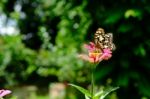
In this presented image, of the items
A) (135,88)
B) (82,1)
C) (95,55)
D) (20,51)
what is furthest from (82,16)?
(20,51)

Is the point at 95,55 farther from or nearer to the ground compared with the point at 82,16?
nearer to the ground

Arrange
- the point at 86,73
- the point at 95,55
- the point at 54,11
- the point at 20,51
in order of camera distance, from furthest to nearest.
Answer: the point at 20,51, the point at 86,73, the point at 54,11, the point at 95,55

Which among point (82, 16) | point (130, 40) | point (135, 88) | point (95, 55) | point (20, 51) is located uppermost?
point (20, 51)

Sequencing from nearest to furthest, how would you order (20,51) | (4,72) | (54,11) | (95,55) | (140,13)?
(95,55), (140,13), (54,11), (20,51), (4,72)

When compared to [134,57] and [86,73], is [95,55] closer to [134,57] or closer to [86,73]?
[134,57]

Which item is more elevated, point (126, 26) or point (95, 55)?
point (126, 26)

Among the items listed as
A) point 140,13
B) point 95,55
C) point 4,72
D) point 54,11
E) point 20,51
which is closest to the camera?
point 95,55

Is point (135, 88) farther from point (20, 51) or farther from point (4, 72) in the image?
point (4, 72)

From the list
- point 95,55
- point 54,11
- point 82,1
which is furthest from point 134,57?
point 95,55

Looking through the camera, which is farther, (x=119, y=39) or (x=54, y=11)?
(x=54, y=11)
